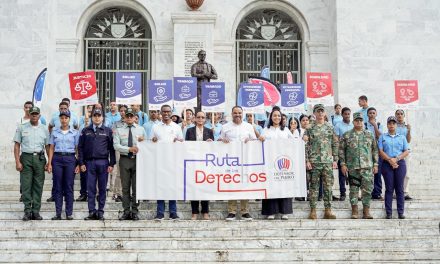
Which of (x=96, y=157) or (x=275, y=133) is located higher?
(x=275, y=133)

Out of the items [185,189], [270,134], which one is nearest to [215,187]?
[185,189]

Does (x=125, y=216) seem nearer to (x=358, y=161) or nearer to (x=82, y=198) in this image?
(x=82, y=198)

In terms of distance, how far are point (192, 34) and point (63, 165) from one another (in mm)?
8575

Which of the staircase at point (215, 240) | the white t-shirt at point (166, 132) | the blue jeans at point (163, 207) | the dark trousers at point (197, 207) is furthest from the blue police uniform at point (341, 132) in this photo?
the blue jeans at point (163, 207)

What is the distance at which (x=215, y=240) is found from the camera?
31.7 feet

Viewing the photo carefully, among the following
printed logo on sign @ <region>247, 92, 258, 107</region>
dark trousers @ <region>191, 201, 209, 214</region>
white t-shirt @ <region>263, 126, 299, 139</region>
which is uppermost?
printed logo on sign @ <region>247, 92, 258, 107</region>

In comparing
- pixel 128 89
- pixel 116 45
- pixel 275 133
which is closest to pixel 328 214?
pixel 275 133

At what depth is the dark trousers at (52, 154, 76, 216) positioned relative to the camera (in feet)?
35.2

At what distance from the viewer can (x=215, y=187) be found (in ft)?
36.4

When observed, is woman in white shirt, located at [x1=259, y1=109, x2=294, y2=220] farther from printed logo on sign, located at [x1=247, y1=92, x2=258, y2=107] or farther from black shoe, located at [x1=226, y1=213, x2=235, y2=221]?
printed logo on sign, located at [x1=247, y1=92, x2=258, y2=107]

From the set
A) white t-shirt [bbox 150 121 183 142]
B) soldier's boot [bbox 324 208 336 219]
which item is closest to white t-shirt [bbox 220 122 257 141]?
white t-shirt [bbox 150 121 183 142]

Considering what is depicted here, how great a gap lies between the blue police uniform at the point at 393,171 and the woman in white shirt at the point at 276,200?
1674mm

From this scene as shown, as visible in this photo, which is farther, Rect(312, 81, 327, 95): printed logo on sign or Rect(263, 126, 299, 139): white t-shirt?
Rect(312, 81, 327, 95): printed logo on sign

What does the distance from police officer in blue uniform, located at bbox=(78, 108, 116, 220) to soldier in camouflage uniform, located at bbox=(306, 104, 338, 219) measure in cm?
338
